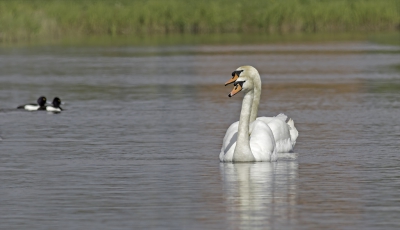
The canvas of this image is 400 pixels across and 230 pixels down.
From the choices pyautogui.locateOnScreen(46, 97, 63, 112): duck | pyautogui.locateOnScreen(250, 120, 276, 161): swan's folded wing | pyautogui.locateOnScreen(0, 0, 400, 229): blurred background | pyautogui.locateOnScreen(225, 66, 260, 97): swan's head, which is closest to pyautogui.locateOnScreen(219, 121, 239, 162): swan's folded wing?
pyautogui.locateOnScreen(0, 0, 400, 229): blurred background

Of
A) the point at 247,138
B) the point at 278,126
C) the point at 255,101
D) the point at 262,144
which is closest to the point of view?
the point at 247,138

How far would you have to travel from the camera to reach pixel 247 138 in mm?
12984

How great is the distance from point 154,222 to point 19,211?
1.38 metres

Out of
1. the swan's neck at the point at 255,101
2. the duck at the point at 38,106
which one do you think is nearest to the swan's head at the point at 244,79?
the swan's neck at the point at 255,101

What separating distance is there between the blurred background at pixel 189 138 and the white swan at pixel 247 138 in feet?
0.43

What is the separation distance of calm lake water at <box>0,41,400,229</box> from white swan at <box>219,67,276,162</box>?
165 millimetres

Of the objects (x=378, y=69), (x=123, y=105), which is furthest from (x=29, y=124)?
(x=378, y=69)

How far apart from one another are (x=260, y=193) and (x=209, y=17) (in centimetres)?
5109


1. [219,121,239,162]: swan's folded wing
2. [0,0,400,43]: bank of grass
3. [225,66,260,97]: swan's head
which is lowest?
[0,0,400,43]: bank of grass

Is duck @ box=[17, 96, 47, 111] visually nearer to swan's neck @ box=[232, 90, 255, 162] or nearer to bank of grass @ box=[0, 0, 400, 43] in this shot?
swan's neck @ box=[232, 90, 255, 162]

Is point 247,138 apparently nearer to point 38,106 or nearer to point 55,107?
point 55,107

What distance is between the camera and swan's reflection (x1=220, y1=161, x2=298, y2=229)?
9422 millimetres

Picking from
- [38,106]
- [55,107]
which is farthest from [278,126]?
[38,106]

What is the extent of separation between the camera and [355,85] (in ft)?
90.4
